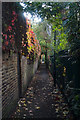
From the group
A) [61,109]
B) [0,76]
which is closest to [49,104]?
[61,109]

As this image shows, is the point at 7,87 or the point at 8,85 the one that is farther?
the point at 8,85

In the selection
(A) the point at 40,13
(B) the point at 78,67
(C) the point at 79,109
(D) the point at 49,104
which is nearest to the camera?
(C) the point at 79,109

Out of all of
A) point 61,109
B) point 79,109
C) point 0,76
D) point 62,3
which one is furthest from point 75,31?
point 61,109

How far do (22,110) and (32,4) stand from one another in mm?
3567

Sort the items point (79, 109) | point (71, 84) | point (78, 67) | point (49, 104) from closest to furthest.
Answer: point (79, 109), point (78, 67), point (71, 84), point (49, 104)

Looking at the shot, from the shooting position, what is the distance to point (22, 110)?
13.2 feet

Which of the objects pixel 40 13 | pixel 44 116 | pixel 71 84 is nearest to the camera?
pixel 71 84

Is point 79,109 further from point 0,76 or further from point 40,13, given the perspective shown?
point 40,13

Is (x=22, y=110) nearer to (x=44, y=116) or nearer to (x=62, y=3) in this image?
(x=44, y=116)

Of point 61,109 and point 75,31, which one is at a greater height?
point 75,31

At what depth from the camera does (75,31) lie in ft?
9.34

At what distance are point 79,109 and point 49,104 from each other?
89.0 inches

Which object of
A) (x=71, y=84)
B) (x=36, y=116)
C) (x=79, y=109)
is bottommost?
(x=36, y=116)

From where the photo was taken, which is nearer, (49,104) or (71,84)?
(71,84)
